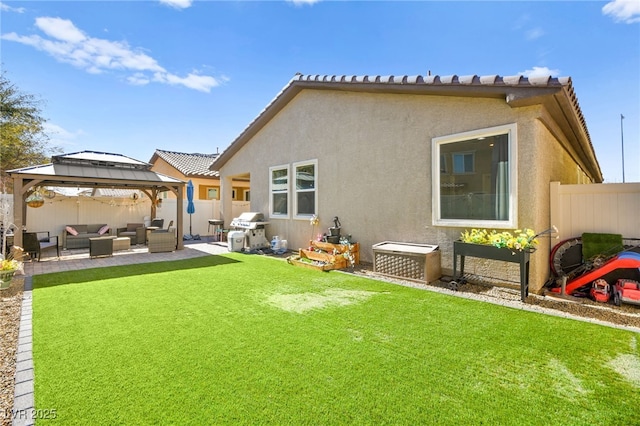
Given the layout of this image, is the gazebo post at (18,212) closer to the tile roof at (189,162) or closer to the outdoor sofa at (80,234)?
the outdoor sofa at (80,234)

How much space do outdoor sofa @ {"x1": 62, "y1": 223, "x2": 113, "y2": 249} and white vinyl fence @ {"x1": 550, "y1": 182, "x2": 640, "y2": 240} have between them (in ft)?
54.4

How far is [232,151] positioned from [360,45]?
7.25 m

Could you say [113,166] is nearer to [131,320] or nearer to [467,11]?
[131,320]

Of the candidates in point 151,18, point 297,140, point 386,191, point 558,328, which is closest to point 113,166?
point 151,18

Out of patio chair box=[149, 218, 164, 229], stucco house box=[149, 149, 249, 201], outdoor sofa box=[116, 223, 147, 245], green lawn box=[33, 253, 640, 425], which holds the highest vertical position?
stucco house box=[149, 149, 249, 201]

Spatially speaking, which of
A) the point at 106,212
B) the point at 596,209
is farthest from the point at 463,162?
the point at 106,212

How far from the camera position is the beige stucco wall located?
5.93 metres

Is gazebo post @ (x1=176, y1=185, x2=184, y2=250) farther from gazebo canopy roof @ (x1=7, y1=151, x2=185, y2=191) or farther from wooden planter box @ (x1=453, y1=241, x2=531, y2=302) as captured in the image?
wooden planter box @ (x1=453, y1=241, x2=531, y2=302)

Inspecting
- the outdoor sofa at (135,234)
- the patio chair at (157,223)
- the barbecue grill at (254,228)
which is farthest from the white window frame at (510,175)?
the patio chair at (157,223)

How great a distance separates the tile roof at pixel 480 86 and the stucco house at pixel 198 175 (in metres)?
10.3

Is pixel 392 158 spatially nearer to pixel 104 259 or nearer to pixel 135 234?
pixel 104 259

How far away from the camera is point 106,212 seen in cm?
1472

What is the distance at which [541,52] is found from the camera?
33.1ft

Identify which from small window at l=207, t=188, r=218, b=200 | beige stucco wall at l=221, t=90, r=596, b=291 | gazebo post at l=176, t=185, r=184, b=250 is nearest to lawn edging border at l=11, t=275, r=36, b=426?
beige stucco wall at l=221, t=90, r=596, b=291
